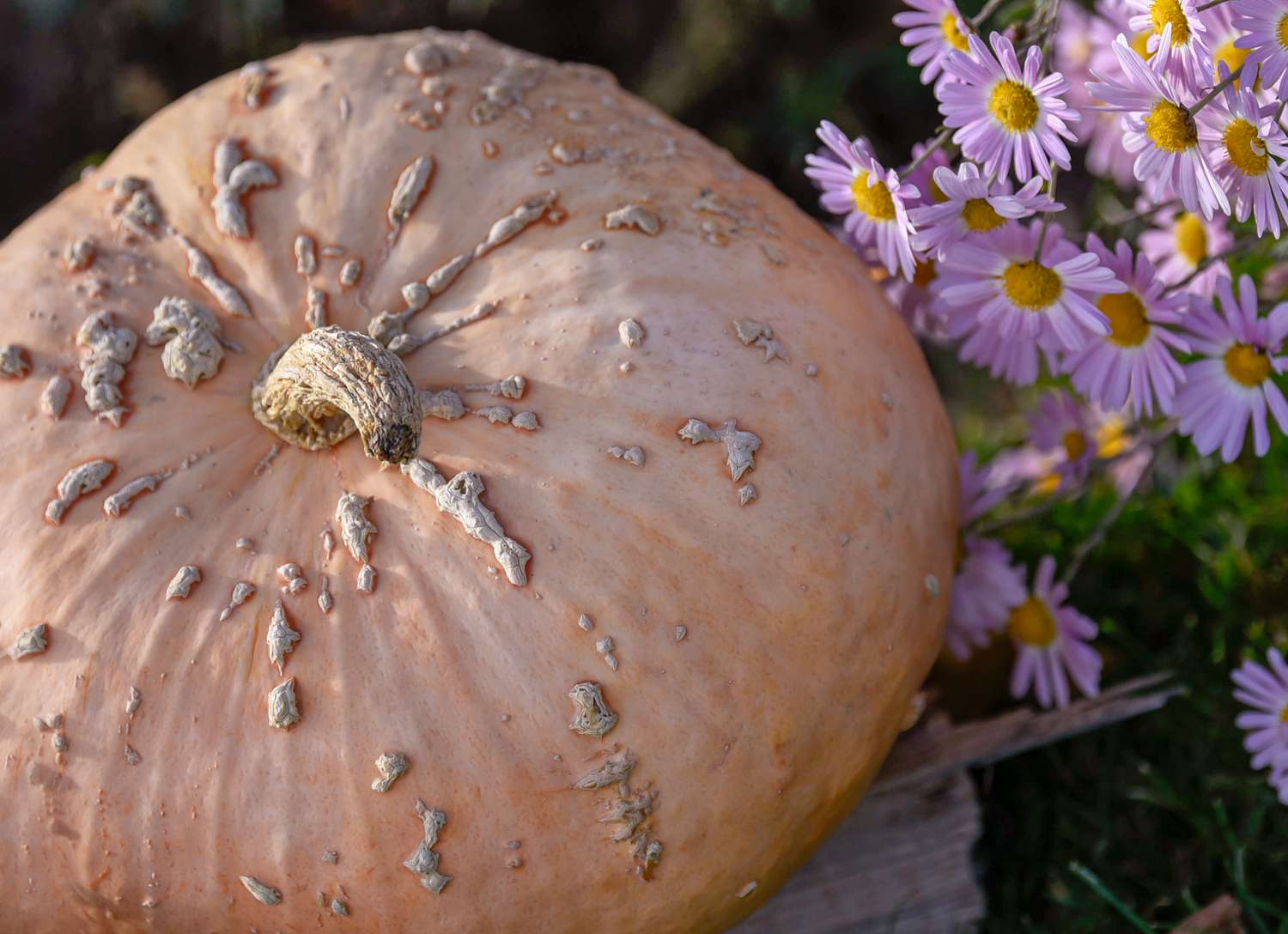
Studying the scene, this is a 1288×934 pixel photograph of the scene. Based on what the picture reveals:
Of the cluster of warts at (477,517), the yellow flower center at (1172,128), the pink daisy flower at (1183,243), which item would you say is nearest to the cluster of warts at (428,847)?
the cluster of warts at (477,517)

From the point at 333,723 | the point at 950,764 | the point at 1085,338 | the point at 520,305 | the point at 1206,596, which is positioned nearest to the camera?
the point at 333,723

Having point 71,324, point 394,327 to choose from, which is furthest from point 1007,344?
point 71,324

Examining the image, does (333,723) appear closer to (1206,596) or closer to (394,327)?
(394,327)

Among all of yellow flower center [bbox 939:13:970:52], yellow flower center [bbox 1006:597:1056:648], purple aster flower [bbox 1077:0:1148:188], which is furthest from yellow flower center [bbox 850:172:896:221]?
yellow flower center [bbox 1006:597:1056:648]

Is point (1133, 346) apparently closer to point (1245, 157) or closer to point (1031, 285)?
point (1031, 285)

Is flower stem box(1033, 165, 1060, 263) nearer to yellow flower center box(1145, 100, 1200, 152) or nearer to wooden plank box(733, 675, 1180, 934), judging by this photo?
yellow flower center box(1145, 100, 1200, 152)

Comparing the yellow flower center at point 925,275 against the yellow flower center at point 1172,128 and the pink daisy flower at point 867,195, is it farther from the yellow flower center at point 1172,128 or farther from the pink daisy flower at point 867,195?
the yellow flower center at point 1172,128

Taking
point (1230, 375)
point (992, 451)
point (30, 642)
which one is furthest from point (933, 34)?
point (30, 642)
